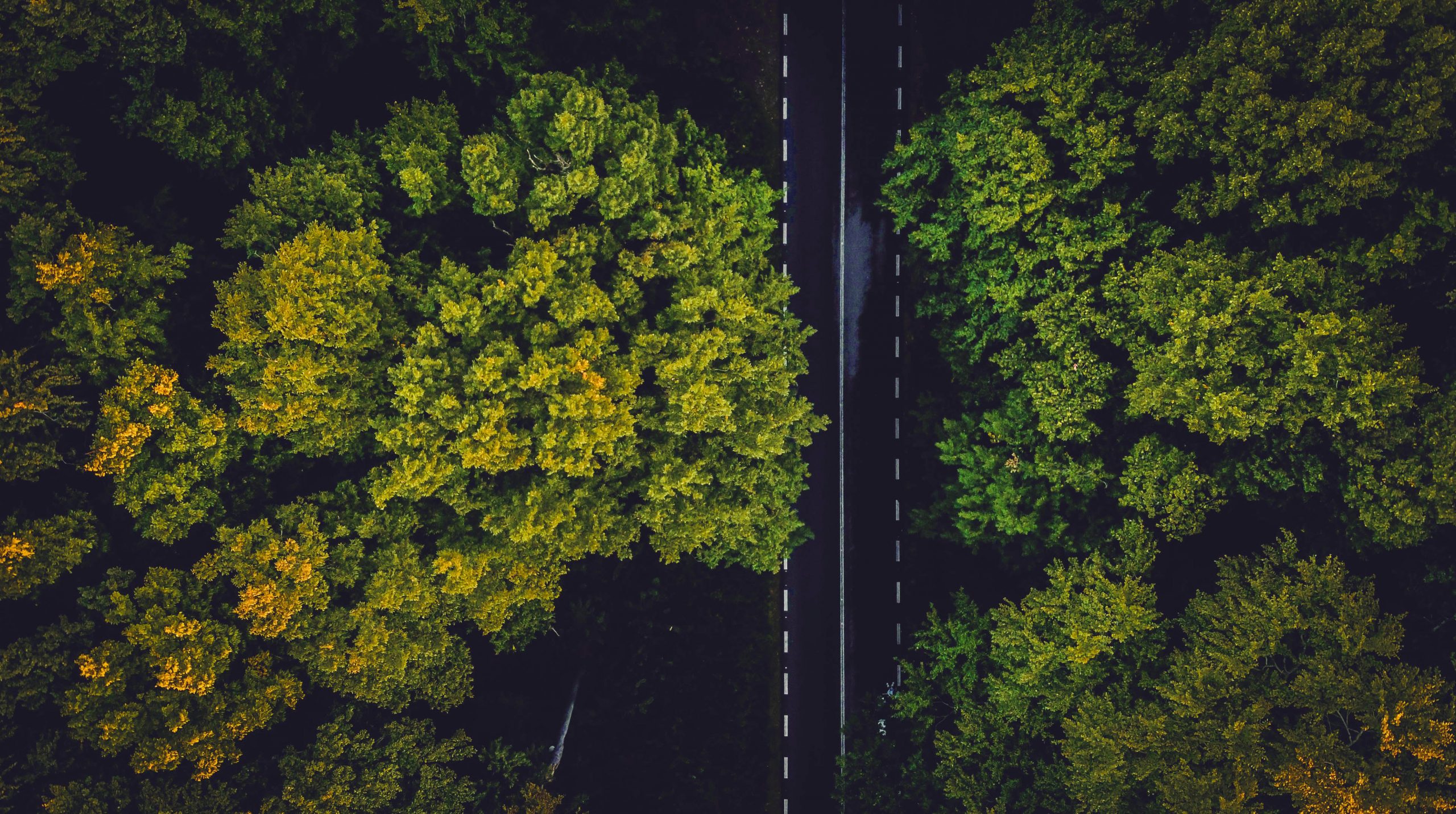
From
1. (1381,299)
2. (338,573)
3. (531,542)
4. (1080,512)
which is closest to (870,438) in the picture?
(1080,512)

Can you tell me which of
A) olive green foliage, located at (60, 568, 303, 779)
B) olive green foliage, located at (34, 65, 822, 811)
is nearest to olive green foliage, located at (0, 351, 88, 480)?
olive green foliage, located at (34, 65, 822, 811)

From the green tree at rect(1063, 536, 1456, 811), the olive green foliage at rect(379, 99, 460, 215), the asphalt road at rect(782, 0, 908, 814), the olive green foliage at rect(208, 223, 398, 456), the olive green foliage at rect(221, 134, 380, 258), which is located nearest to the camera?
the green tree at rect(1063, 536, 1456, 811)

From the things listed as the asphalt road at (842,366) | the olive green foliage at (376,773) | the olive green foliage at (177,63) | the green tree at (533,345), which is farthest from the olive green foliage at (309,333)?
the asphalt road at (842,366)

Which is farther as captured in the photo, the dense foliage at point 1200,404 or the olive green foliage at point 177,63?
the olive green foliage at point 177,63

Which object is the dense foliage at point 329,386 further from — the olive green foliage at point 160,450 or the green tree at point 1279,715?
the green tree at point 1279,715

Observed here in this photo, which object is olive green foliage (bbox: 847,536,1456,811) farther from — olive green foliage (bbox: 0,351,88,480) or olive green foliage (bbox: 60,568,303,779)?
olive green foliage (bbox: 0,351,88,480)

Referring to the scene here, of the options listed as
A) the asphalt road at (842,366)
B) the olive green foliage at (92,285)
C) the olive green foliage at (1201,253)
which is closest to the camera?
the olive green foliage at (1201,253)

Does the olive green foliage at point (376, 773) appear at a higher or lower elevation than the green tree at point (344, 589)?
lower
